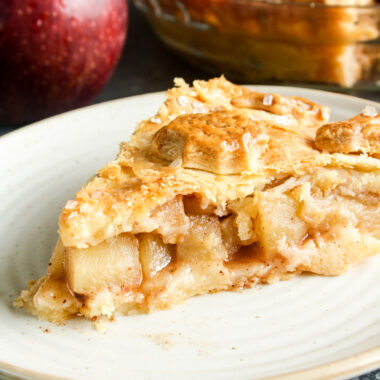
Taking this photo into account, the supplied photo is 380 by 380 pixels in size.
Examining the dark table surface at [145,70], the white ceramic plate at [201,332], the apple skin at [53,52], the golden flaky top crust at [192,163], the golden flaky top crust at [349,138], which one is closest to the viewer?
the white ceramic plate at [201,332]

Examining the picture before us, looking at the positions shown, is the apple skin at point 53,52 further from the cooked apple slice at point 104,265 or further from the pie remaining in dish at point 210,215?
the cooked apple slice at point 104,265

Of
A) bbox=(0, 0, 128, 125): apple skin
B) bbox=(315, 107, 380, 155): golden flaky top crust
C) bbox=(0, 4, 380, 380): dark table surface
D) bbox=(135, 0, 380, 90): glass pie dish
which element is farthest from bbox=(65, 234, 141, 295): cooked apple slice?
bbox=(0, 4, 380, 380): dark table surface

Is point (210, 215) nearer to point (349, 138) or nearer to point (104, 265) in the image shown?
point (104, 265)

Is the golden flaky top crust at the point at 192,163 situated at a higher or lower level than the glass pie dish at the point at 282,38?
higher

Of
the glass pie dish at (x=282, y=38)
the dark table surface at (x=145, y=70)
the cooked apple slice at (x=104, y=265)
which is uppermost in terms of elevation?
the cooked apple slice at (x=104, y=265)

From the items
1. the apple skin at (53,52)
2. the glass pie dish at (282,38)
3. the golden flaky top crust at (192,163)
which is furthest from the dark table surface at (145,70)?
the golden flaky top crust at (192,163)

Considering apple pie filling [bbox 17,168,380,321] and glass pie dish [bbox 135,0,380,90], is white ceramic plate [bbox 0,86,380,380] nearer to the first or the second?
apple pie filling [bbox 17,168,380,321]

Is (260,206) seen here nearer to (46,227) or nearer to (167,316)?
(167,316)
